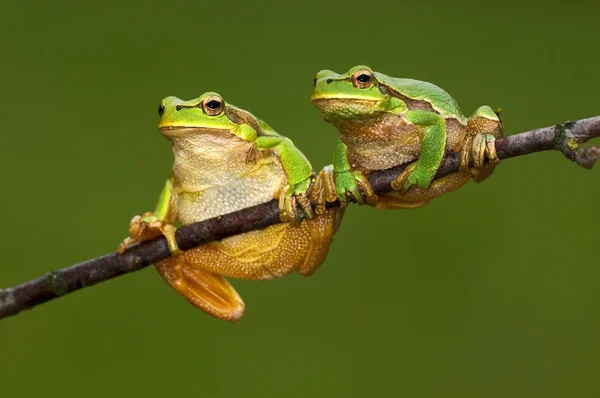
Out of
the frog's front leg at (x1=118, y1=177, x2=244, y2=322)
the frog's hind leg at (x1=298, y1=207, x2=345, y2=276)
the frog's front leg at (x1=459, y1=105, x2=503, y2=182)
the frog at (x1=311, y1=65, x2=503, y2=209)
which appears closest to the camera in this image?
the frog's front leg at (x1=459, y1=105, x2=503, y2=182)

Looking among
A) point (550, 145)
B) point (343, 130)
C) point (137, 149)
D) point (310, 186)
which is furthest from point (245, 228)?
point (137, 149)

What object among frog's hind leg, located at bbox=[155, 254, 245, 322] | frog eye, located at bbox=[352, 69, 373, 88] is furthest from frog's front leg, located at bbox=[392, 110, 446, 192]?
frog's hind leg, located at bbox=[155, 254, 245, 322]

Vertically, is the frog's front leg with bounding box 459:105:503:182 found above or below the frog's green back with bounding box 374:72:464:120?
below

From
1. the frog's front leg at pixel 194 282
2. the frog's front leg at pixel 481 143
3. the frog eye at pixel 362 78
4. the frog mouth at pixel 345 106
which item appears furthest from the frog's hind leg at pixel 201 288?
the frog's front leg at pixel 481 143

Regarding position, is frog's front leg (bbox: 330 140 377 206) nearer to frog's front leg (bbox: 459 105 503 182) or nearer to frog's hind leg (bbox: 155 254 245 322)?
frog's front leg (bbox: 459 105 503 182)

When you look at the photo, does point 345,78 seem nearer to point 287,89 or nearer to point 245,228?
point 245,228

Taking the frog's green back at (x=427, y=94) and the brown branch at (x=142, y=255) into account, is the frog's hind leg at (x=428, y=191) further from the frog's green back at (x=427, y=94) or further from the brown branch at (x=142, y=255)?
the frog's green back at (x=427, y=94)

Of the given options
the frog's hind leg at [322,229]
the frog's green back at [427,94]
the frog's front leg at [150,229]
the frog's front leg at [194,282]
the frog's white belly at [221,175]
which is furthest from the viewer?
the frog's front leg at [194,282]

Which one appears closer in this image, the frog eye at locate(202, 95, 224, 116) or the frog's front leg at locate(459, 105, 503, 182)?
the frog's front leg at locate(459, 105, 503, 182)

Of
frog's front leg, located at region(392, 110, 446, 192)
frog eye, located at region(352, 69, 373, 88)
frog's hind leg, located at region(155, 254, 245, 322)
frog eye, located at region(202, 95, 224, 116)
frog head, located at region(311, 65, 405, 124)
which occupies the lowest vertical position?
frog's hind leg, located at region(155, 254, 245, 322)
